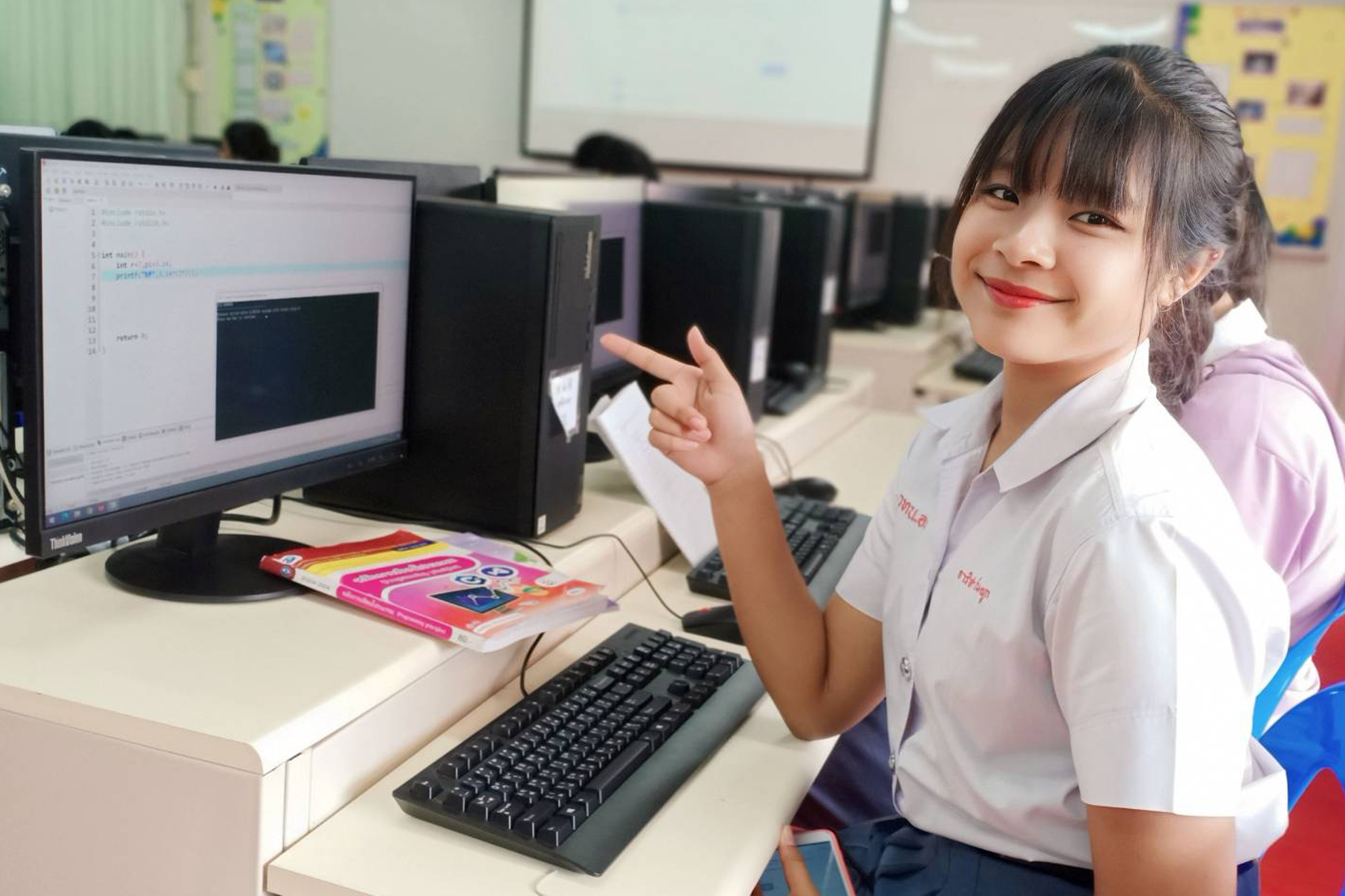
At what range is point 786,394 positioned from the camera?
2.37 m

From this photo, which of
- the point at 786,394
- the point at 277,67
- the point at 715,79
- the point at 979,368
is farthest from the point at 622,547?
the point at 277,67

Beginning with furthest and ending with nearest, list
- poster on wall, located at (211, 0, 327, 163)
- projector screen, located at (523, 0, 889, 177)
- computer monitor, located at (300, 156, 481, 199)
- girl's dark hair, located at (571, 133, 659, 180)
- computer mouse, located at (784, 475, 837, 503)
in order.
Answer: poster on wall, located at (211, 0, 327, 163)
projector screen, located at (523, 0, 889, 177)
girl's dark hair, located at (571, 133, 659, 180)
computer mouse, located at (784, 475, 837, 503)
computer monitor, located at (300, 156, 481, 199)

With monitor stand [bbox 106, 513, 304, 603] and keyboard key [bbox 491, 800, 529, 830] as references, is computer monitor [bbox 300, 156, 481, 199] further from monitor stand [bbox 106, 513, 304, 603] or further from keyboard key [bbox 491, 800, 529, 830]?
keyboard key [bbox 491, 800, 529, 830]

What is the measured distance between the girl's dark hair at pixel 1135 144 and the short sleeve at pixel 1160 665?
0.22 m

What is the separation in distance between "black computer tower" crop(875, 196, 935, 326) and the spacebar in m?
3.07

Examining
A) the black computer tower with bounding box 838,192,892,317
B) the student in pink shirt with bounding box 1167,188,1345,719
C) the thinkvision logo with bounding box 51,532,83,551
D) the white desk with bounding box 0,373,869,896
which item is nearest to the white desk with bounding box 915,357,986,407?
the black computer tower with bounding box 838,192,892,317

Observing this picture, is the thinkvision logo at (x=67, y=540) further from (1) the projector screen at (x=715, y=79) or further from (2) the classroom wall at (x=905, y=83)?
(1) the projector screen at (x=715, y=79)

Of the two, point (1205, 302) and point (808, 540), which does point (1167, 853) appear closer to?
point (1205, 302)

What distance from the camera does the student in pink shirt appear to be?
1195mm

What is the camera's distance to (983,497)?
3.23 feet

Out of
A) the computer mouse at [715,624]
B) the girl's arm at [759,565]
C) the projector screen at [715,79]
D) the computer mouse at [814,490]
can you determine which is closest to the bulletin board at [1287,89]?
the projector screen at [715,79]

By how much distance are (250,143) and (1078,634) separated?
4.21 metres

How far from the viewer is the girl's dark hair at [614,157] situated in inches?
152

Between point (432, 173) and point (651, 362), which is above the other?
point (432, 173)
